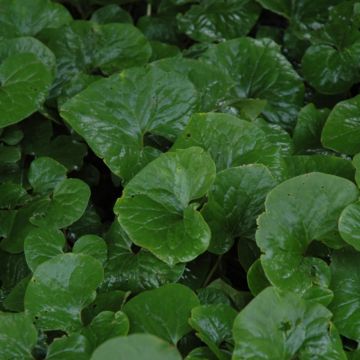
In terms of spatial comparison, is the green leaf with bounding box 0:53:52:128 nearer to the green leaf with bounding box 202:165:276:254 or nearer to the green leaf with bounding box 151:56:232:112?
the green leaf with bounding box 151:56:232:112

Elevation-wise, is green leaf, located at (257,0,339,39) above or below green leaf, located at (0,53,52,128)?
above

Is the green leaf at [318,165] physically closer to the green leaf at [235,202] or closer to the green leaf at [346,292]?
the green leaf at [235,202]

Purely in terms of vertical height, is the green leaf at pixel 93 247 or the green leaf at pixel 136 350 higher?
the green leaf at pixel 136 350

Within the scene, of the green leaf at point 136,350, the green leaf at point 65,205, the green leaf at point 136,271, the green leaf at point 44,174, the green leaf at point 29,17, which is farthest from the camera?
the green leaf at point 29,17

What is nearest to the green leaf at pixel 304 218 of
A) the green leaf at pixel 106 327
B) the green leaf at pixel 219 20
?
the green leaf at pixel 106 327

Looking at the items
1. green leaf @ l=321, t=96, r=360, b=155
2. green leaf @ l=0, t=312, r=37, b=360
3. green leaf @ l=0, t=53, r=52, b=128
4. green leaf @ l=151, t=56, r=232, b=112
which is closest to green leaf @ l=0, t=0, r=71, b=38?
green leaf @ l=0, t=53, r=52, b=128

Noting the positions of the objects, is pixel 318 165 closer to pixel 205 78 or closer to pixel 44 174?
pixel 205 78

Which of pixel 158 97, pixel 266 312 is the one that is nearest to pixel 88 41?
pixel 158 97

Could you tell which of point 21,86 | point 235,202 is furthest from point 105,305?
point 21,86

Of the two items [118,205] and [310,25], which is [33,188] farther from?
[310,25]
